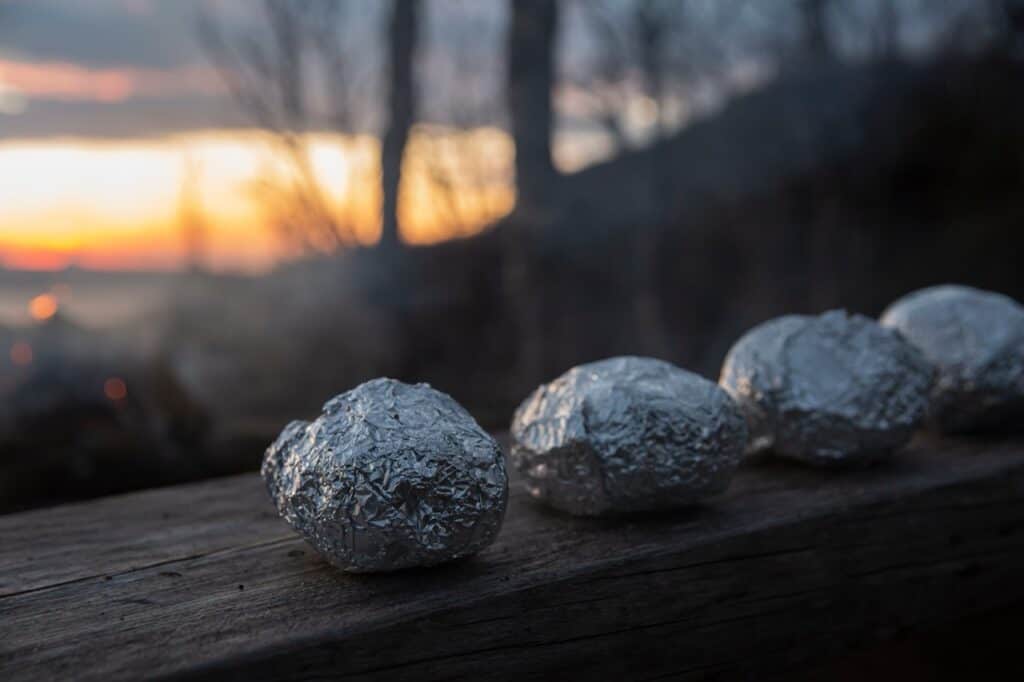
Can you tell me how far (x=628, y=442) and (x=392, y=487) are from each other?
343 mm

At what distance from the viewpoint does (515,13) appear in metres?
3.42

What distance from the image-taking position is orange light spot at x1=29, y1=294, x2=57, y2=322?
2.78 meters

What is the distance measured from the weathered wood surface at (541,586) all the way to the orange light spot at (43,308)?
1476 millimetres

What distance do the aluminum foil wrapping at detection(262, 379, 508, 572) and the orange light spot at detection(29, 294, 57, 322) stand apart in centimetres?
201

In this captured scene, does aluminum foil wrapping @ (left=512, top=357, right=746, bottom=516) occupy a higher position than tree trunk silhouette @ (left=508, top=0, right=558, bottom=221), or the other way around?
tree trunk silhouette @ (left=508, top=0, right=558, bottom=221)

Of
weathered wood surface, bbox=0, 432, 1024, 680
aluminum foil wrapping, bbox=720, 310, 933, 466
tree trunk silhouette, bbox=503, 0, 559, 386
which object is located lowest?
weathered wood surface, bbox=0, 432, 1024, 680

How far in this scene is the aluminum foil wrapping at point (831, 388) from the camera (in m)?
1.42

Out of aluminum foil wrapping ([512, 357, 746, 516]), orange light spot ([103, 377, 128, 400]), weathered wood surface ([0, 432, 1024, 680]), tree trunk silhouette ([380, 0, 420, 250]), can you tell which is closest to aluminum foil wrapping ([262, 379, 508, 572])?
weathered wood surface ([0, 432, 1024, 680])

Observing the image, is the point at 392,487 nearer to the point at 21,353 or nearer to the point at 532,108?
the point at 21,353

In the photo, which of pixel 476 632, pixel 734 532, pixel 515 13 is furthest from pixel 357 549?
pixel 515 13

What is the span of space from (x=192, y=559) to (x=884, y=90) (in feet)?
15.0

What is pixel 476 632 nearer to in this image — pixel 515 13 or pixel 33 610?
pixel 33 610

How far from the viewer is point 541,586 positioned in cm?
108

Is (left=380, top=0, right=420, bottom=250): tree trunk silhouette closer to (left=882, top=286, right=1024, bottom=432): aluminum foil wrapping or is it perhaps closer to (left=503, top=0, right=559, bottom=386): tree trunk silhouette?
(left=503, top=0, right=559, bottom=386): tree trunk silhouette
